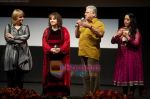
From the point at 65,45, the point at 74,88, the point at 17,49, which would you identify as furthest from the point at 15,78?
the point at 74,88

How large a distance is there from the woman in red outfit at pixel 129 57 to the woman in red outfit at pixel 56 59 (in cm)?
68

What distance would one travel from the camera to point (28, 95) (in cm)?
485

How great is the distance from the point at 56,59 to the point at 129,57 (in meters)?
0.95

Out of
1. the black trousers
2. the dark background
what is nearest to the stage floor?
the dark background

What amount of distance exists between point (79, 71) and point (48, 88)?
46 cm

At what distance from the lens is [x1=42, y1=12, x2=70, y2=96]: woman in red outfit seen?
6078 mm

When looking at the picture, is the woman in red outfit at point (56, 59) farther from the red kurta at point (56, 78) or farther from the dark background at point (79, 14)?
the dark background at point (79, 14)

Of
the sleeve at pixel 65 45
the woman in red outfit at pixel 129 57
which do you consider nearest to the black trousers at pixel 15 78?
the sleeve at pixel 65 45

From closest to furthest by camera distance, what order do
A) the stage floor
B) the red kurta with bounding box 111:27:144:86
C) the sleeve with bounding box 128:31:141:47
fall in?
the sleeve with bounding box 128:31:141:47 < the red kurta with bounding box 111:27:144:86 < the stage floor

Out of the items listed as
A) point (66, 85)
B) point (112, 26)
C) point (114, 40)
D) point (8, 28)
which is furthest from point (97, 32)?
point (112, 26)

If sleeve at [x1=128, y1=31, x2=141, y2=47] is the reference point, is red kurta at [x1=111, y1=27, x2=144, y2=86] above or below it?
below

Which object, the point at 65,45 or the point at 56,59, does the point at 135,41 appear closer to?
the point at 65,45

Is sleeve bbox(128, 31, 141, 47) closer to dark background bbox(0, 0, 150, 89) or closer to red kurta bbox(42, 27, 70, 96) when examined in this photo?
red kurta bbox(42, 27, 70, 96)

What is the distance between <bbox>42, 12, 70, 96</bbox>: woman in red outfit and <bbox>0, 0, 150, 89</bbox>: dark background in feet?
5.68
